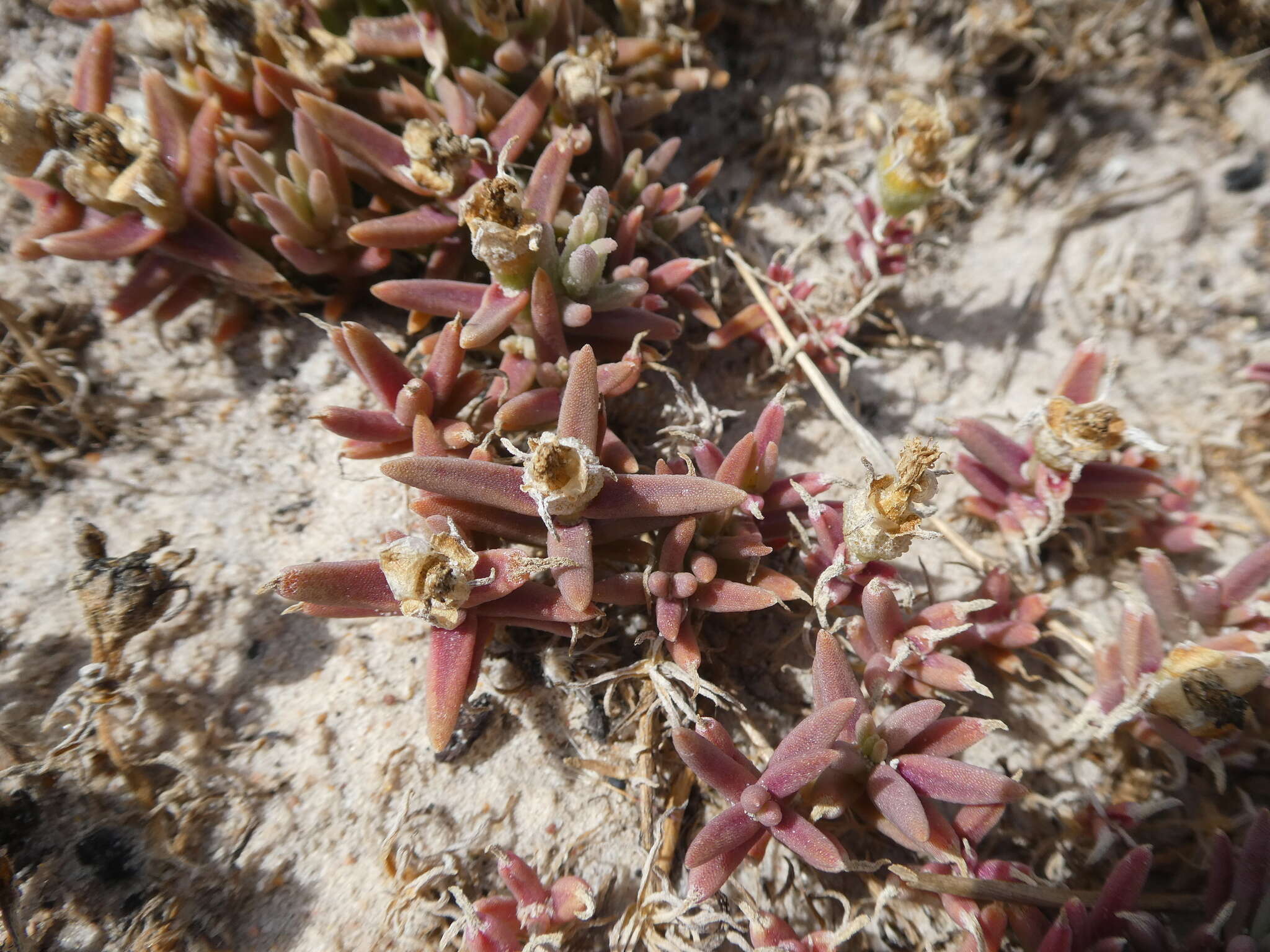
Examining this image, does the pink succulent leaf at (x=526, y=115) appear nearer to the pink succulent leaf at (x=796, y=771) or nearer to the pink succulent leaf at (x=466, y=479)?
the pink succulent leaf at (x=466, y=479)

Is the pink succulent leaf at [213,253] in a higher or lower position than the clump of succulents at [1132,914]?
higher

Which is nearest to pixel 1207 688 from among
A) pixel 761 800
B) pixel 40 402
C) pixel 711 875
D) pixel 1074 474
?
pixel 1074 474

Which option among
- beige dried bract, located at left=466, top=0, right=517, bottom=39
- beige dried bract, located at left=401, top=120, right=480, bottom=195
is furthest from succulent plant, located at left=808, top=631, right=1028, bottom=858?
beige dried bract, located at left=466, top=0, right=517, bottom=39

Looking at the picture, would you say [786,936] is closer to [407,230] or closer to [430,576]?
[430,576]

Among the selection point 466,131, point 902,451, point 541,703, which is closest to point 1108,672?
point 902,451

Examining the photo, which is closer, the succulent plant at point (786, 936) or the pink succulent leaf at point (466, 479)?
the pink succulent leaf at point (466, 479)

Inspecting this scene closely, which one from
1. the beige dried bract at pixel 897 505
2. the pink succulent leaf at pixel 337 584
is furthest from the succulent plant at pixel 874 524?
the pink succulent leaf at pixel 337 584
